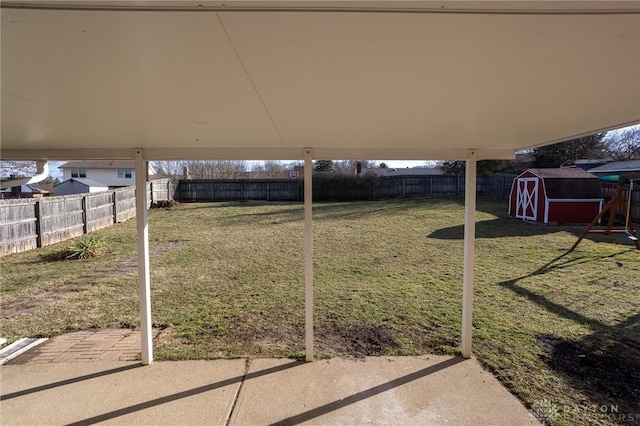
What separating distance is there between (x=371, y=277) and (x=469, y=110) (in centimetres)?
472

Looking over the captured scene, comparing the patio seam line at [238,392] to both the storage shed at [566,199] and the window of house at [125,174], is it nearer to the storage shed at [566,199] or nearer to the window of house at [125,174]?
the storage shed at [566,199]

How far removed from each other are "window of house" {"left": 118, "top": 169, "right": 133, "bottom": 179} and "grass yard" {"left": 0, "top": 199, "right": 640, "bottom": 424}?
89.5 feet

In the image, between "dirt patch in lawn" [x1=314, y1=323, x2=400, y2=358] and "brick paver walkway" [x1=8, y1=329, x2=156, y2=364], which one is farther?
"dirt patch in lawn" [x1=314, y1=323, x2=400, y2=358]

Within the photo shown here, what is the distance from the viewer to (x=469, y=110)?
1.69 m

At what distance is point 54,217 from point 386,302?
9.52 metres

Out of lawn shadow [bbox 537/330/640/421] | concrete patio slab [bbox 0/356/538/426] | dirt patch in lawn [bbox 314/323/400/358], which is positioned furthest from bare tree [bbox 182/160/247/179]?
lawn shadow [bbox 537/330/640/421]

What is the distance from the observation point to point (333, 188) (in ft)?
67.9

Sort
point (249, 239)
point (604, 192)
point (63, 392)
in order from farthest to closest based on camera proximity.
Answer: point (604, 192)
point (249, 239)
point (63, 392)

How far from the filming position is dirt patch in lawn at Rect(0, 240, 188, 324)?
454cm

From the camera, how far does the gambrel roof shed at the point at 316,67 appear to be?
0.82 metres

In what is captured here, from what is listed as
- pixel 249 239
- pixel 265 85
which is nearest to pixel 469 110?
pixel 265 85

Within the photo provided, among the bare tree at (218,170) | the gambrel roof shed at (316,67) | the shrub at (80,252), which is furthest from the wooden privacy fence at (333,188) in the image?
the gambrel roof shed at (316,67)

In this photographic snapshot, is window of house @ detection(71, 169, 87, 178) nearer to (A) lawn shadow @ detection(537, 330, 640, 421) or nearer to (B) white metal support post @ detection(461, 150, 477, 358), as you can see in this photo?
(B) white metal support post @ detection(461, 150, 477, 358)

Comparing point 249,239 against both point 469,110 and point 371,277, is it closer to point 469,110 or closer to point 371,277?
point 371,277
